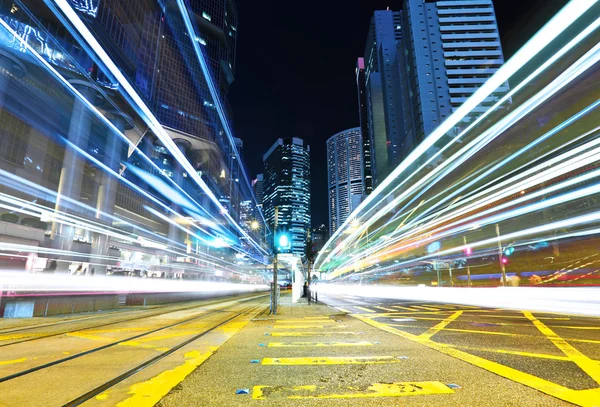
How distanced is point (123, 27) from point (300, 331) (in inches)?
2382

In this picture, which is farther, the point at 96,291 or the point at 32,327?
the point at 96,291

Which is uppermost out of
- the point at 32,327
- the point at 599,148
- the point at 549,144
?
the point at 549,144

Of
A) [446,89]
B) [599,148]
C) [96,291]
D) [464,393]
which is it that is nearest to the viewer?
[464,393]

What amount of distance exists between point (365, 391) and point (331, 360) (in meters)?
1.68

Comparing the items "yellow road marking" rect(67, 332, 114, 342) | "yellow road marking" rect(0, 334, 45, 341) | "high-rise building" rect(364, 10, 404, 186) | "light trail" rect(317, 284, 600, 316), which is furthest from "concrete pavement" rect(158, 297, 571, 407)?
"high-rise building" rect(364, 10, 404, 186)

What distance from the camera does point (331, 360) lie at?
17.7 ft

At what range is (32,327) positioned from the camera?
34.1 ft

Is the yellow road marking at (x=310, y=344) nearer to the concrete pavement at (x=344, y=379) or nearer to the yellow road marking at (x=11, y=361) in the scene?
the concrete pavement at (x=344, y=379)

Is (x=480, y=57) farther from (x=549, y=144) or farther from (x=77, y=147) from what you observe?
(x=77, y=147)

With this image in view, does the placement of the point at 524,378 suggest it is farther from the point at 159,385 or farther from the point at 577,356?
the point at 159,385

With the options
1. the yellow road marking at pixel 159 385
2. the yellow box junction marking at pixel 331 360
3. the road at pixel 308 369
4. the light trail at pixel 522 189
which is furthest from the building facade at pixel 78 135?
the light trail at pixel 522 189

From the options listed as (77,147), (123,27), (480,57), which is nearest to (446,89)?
(480,57)

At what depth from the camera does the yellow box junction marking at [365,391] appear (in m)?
3.65

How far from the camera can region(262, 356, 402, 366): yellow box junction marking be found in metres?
5.19
